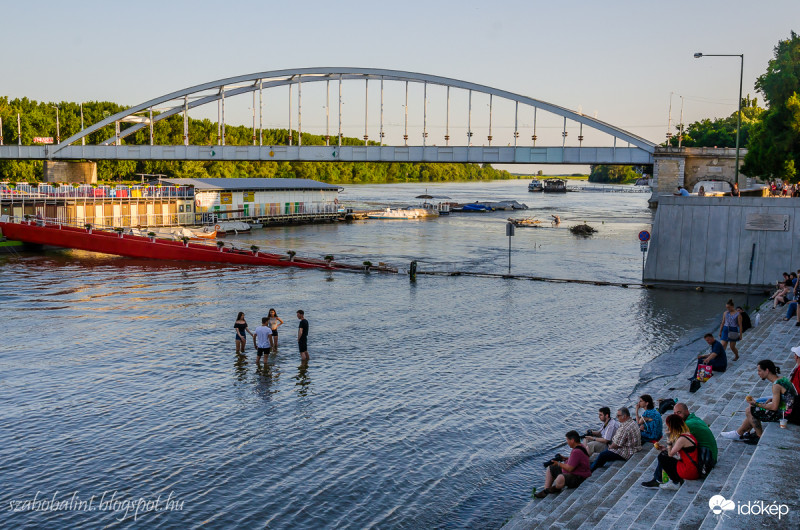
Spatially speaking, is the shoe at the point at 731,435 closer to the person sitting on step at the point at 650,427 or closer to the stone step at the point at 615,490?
the person sitting on step at the point at 650,427

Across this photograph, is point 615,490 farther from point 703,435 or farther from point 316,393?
point 316,393

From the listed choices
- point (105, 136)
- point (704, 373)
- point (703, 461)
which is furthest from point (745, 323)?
point (105, 136)

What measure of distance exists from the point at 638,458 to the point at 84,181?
96217 millimetres

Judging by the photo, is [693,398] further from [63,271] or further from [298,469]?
[63,271]

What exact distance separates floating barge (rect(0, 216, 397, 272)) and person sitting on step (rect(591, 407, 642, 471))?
33141 millimetres

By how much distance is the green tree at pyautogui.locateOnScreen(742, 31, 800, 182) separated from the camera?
132ft

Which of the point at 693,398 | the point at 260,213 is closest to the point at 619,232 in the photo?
the point at 260,213

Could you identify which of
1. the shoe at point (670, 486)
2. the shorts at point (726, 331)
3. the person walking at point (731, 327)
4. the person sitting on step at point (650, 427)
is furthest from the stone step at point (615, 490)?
the shorts at point (726, 331)

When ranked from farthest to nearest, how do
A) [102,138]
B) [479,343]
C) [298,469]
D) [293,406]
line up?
[102,138]
[479,343]
[293,406]
[298,469]

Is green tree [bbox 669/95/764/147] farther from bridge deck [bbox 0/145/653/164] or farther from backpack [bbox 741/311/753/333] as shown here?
→ backpack [bbox 741/311/753/333]

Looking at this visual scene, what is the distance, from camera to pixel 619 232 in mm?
80000

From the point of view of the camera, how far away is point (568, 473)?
12.5 metres

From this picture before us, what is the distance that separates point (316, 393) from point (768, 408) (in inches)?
416

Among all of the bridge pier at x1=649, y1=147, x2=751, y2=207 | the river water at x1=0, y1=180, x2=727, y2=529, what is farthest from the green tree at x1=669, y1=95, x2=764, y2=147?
the river water at x1=0, y1=180, x2=727, y2=529
